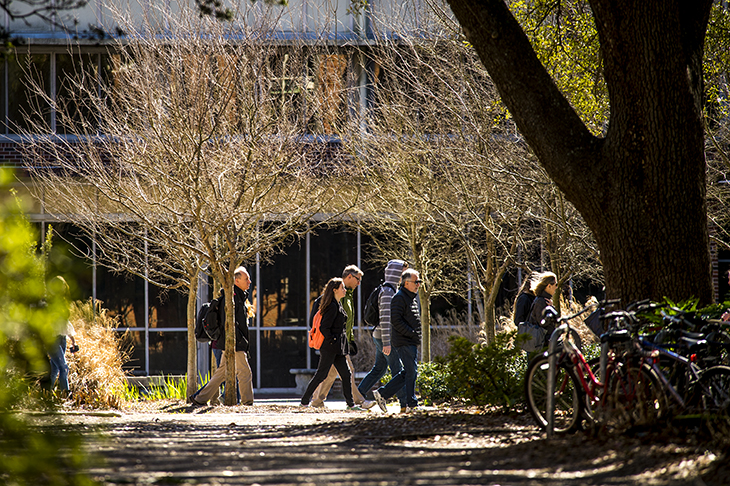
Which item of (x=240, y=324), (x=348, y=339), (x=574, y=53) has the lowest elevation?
(x=348, y=339)

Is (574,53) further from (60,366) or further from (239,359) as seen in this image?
(60,366)

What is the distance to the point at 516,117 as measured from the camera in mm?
6547

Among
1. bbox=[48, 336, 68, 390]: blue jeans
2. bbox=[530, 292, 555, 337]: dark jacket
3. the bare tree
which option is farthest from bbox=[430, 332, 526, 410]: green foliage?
bbox=[48, 336, 68, 390]: blue jeans

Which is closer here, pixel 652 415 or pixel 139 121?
pixel 652 415

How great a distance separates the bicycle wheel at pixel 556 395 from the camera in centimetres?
529

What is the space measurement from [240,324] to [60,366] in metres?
2.38

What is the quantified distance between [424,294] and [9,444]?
10864mm

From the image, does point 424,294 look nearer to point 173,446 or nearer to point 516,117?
point 516,117

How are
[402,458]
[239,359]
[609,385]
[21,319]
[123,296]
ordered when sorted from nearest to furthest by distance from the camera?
[21,319] < [402,458] < [609,385] < [239,359] < [123,296]

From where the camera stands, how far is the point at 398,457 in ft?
15.6

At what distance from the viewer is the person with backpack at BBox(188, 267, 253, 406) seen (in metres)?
10.6

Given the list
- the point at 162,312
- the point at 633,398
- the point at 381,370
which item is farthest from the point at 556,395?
the point at 162,312

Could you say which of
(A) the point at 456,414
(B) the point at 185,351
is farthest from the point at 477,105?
(B) the point at 185,351

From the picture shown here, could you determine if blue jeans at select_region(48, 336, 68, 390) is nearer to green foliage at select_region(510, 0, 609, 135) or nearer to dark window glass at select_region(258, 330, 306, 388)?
green foliage at select_region(510, 0, 609, 135)
